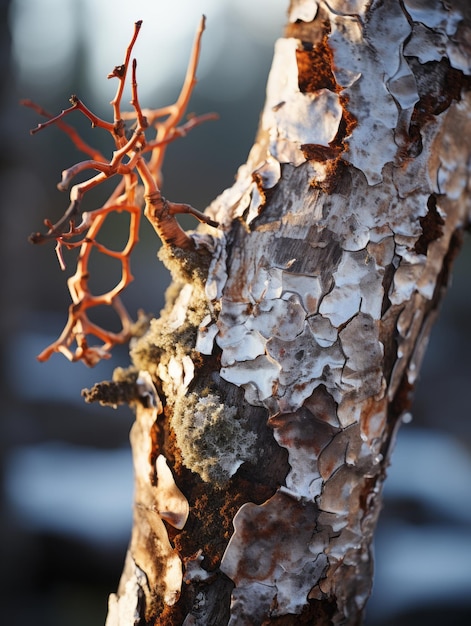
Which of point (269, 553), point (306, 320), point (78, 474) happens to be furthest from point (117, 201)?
point (78, 474)

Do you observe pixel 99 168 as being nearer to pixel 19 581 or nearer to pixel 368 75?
pixel 368 75

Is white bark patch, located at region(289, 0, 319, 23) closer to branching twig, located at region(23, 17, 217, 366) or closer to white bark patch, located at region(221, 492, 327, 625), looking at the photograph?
branching twig, located at region(23, 17, 217, 366)

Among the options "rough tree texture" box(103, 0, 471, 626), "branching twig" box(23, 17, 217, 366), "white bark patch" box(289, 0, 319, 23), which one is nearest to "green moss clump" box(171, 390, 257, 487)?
"rough tree texture" box(103, 0, 471, 626)

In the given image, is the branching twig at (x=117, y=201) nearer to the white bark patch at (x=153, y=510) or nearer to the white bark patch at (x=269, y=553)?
the white bark patch at (x=153, y=510)

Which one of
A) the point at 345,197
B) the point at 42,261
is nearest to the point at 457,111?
the point at 345,197

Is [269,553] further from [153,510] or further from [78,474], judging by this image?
[78,474]

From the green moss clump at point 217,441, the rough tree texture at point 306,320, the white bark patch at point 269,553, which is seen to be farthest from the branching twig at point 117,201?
the white bark patch at point 269,553

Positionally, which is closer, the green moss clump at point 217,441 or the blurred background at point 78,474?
the green moss clump at point 217,441

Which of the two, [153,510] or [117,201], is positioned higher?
[117,201]
